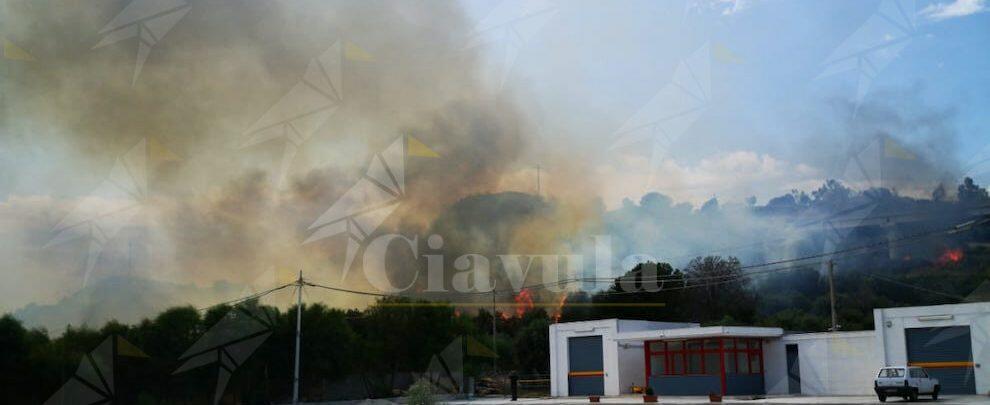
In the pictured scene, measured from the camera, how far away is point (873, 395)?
32562mm

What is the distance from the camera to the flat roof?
36188mm

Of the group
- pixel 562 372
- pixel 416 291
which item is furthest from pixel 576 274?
pixel 562 372

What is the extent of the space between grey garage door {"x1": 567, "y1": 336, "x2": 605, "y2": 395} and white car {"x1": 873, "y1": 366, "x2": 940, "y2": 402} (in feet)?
49.0

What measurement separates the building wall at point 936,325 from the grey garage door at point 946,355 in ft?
0.73

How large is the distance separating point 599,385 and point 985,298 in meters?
36.5

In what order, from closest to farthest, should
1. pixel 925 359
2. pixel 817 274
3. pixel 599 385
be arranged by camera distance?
pixel 925 359, pixel 599 385, pixel 817 274

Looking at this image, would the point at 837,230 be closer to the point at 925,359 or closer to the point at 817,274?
the point at 817,274

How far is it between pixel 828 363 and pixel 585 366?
11938mm

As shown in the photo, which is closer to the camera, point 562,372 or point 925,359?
point 925,359

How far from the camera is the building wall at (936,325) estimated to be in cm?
3052

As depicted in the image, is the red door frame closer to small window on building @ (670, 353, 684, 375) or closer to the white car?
small window on building @ (670, 353, 684, 375)

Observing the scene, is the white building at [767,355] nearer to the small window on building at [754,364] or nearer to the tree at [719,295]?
the small window on building at [754,364]

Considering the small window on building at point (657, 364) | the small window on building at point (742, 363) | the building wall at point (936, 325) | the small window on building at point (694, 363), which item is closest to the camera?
the building wall at point (936, 325)

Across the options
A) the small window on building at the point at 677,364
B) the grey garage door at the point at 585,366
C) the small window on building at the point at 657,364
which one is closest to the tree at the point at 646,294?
the grey garage door at the point at 585,366
